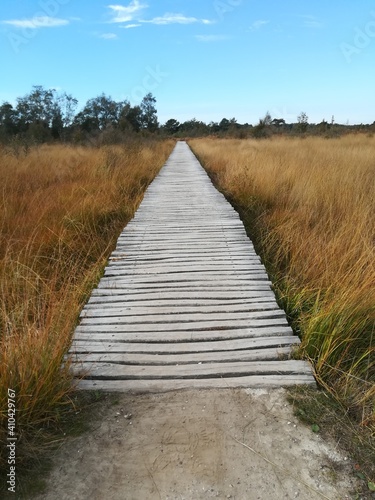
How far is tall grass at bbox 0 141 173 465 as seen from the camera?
1764mm

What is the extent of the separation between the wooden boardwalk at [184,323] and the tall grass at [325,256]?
0.64ft

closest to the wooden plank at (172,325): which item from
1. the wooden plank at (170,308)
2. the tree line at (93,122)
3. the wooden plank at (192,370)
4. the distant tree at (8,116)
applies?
the wooden plank at (170,308)

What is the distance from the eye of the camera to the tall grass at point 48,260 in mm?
1764

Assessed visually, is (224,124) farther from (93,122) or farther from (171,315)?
(171,315)

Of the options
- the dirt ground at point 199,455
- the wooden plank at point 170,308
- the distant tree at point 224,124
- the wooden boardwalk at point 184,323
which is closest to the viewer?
the dirt ground at point 199,455

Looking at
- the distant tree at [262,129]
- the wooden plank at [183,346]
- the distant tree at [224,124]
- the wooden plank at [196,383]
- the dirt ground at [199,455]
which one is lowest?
the dirt ground at [199,455]

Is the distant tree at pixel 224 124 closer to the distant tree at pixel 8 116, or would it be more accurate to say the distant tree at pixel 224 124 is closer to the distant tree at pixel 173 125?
the distant tree at pixel 173 125

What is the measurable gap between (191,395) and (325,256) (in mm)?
2064

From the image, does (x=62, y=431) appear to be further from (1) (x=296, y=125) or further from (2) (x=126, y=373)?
(1) (x=296, y=125)

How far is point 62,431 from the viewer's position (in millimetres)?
1771

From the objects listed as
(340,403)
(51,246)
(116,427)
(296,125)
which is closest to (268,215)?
(51,246)

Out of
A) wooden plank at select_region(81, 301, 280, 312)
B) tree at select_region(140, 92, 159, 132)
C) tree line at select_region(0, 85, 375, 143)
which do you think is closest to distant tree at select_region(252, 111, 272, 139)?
tree line at select_region(0, 85, 375, 143)

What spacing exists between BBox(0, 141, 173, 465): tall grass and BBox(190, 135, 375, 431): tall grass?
151cm

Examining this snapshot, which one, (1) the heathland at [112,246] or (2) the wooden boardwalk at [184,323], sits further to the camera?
(2) the wooden boardwalk at [184,323]
